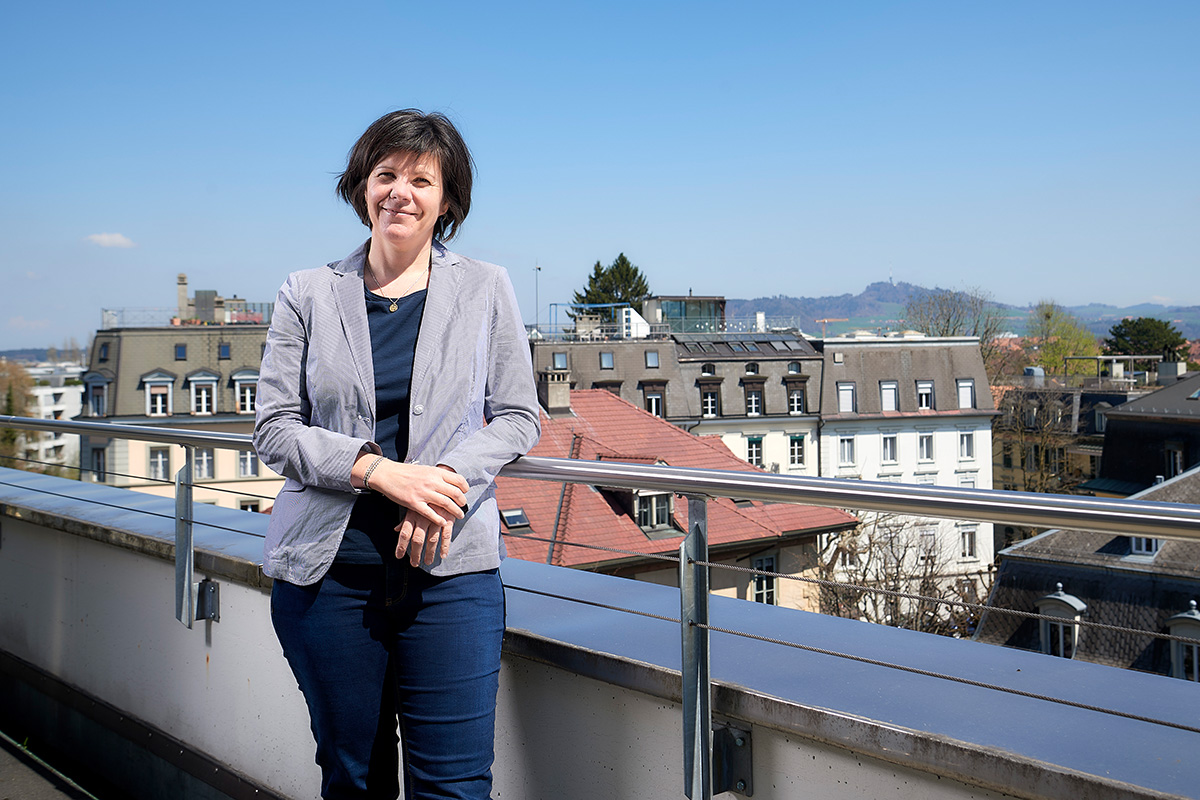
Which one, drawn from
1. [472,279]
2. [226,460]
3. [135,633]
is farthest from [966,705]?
[226,460]

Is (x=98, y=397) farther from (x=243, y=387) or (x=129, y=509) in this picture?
(x=129, y=509)

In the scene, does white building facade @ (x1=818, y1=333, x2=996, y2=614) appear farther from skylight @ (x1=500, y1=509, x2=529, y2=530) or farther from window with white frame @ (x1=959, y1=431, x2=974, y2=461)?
skylight @ (x1=500, y1=509, x2=529, y2=530)

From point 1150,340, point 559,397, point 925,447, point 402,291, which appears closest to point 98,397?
point 559,397

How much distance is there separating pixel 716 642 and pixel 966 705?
54cm

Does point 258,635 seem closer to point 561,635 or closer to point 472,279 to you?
point 561,635

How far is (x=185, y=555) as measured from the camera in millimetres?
3059

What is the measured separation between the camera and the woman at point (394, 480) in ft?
5.53

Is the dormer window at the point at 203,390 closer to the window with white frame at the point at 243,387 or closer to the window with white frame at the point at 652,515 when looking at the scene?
the window with white frame at the point at 243,387

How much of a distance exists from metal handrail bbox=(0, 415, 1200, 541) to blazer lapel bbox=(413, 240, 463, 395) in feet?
1.13

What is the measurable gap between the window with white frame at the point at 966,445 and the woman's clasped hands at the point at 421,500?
42654 mm

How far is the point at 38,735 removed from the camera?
3.71 meters

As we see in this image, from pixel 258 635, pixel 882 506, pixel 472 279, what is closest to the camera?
pixel 882 506

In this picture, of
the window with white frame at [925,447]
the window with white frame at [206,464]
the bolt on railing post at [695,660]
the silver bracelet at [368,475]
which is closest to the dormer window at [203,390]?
the window with white frame at [206,464]

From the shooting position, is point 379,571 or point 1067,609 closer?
point 379,571
